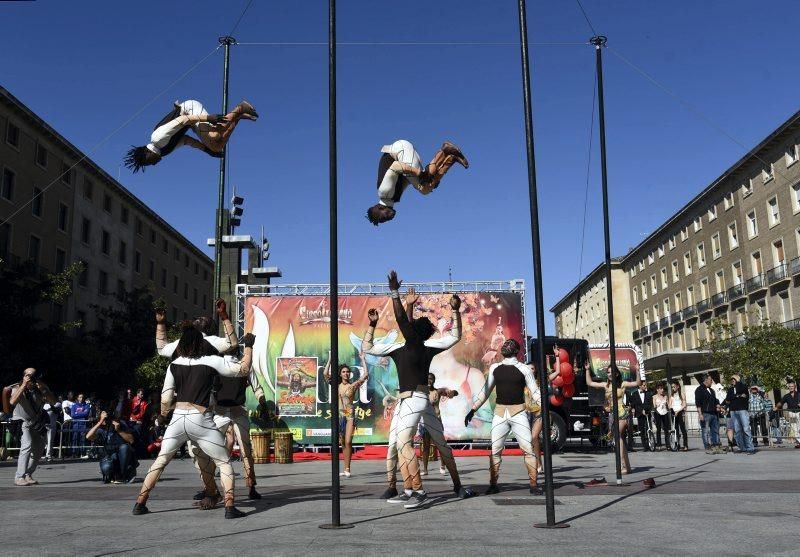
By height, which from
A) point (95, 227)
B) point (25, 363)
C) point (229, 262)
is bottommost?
point (25, 363)

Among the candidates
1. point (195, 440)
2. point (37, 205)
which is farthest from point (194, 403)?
point (37, 205)

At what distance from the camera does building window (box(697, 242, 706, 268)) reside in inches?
2308

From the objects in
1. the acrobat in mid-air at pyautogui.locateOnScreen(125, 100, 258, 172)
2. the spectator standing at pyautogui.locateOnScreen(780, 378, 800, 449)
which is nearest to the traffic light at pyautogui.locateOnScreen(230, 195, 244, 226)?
the acrobat in mid-air at pyautogui.locateOnScreen(125, 100, 258, 172)

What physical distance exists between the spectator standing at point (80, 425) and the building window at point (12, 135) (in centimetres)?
2265

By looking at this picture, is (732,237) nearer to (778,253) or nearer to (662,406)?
(778,253)

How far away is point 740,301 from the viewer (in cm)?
5241

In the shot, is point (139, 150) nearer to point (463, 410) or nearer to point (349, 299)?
point (349, 299)

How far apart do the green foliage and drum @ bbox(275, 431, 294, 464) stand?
2679cm

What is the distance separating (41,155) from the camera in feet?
131

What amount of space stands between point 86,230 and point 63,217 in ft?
10.6

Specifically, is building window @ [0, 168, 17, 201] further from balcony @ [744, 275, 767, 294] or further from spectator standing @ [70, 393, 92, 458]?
balcony @ [744, 275, 767, 294]

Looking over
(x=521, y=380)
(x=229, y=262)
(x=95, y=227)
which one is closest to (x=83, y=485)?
(x=521, y=380)

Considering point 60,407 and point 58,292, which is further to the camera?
point 58,292

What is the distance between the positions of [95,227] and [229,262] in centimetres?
3026
